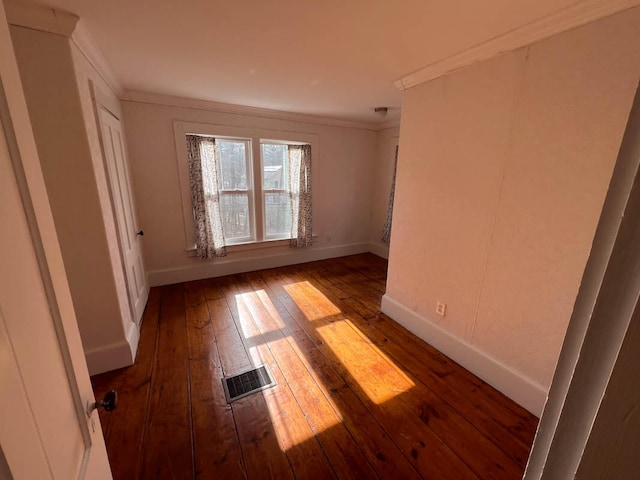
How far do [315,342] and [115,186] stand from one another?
2.11 metres

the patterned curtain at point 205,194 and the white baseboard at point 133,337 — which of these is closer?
the white baseboard at point 133,337

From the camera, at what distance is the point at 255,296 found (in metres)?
3.19

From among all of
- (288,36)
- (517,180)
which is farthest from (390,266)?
(288,36)

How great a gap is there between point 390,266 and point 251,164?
231cm

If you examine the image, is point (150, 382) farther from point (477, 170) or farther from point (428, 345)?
point (477, 170)

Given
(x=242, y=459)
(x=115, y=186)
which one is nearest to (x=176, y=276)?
(x=115, y=186)

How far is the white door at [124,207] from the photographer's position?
6.81ft

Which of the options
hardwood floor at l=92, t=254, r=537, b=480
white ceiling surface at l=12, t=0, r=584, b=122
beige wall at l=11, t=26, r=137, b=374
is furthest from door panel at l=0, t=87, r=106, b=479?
beige wall at l=11, t=26, r=137, b=374

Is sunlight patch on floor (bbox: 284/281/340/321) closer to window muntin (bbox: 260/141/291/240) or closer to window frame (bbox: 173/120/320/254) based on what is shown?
window frame (bbox: 173/120/320/254)

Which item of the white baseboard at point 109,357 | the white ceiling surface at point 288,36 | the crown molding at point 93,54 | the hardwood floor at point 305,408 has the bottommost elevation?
the hardwood floor at point 305,408

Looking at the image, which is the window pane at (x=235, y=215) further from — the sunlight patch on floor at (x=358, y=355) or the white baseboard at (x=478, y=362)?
the white baseboard at (x=478, y=362)

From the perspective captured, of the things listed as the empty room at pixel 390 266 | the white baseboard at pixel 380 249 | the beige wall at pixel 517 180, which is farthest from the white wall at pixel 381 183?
the beige wall at pixel 517 180

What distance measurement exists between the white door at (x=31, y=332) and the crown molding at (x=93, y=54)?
157 centimetres

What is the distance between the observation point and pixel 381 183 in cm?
459
